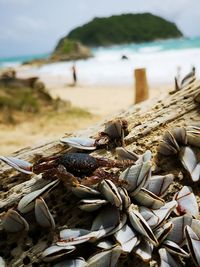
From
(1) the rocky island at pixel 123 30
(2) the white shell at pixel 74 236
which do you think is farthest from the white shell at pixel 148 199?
(1) the rocky island at pixel 123 30

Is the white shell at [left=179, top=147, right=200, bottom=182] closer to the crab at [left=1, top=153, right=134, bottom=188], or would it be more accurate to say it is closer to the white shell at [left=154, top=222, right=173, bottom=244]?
the crab at [left=1, top=153, right=134, bottom=188]

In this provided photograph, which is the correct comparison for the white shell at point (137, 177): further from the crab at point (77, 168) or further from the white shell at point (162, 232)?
the white shell at point (162, 232)

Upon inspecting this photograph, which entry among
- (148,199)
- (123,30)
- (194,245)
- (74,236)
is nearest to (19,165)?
(74,236)

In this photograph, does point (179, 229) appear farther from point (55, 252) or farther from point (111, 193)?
point (55, 252)

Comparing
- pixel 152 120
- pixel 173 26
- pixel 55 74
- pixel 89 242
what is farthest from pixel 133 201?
pixel 173 26

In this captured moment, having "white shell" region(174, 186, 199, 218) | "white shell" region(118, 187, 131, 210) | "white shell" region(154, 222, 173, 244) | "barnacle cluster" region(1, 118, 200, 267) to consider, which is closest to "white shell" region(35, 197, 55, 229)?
"barnacle cluster" region(1, 118, 200, 267)

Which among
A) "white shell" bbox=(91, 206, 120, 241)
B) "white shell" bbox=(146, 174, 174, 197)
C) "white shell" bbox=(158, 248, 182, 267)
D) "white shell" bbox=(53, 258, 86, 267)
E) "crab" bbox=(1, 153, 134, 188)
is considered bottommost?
"white shell" bbox=(158, 248, 182, 267)

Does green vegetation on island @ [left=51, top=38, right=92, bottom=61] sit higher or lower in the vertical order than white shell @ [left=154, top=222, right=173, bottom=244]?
lower
